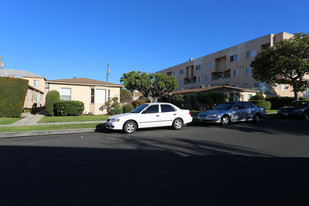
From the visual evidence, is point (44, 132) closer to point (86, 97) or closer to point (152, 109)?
point (152, 109)

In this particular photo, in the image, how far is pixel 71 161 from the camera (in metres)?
4.78

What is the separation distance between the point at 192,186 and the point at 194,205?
24.5 inches

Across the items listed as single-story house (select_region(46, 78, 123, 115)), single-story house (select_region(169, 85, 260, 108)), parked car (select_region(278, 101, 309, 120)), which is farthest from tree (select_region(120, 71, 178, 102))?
parked car (select_region(278, 101, 309, 120))

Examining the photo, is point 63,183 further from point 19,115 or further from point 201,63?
point 201,63

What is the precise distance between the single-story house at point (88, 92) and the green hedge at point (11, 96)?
133 inches

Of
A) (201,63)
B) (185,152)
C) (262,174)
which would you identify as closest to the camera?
(262,174)

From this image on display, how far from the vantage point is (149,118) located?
9.60m

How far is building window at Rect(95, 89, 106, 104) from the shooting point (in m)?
19.7

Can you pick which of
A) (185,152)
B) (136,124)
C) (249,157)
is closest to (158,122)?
(136,124)

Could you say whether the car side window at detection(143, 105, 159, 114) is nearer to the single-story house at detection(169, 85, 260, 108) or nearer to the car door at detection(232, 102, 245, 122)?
the car door at detection(232, 102, 245, 122)

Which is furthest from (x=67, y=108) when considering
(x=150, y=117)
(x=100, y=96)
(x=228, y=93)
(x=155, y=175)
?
(x=228, y=93)

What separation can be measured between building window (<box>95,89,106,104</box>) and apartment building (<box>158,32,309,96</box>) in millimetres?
22459

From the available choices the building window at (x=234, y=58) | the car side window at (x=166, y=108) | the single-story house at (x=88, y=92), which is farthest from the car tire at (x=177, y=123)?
the building window at (x=234, y=58)

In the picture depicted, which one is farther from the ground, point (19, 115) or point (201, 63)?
point (201, 63)
